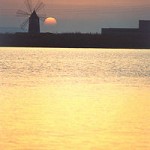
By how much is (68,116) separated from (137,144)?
5784mm

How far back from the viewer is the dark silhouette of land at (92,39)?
167m

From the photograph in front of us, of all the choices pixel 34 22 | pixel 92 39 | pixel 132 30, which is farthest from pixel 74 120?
pixel 92 39

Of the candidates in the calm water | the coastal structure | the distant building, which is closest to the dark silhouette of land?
the distant building

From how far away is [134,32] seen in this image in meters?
170

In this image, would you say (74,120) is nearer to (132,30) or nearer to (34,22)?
(34,22)

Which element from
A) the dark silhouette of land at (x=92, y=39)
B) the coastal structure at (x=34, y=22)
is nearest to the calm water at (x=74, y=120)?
the coastal structure at (x=34, y=22)

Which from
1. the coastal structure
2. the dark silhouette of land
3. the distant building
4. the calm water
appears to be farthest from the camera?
the distant building

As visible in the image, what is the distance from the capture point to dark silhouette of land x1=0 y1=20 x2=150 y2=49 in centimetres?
16738

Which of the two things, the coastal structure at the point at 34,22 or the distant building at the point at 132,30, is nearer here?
the coastal structure at the point at 34,22

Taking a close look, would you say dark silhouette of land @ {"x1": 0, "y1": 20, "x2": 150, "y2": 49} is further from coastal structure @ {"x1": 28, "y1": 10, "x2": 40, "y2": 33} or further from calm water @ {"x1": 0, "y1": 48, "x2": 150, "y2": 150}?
calm water @ {"x1": 0, "y1": 48, "x2": 150, "y2": 150}

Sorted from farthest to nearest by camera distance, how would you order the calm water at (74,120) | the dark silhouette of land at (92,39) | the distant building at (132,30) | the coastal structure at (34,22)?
the distant building at (132,30)
the dark silhouette of land at (92,39)
the coastal structure at (34,22)
the calm water at (74,120)

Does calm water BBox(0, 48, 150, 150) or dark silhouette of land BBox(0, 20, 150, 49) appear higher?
dark silhouette of land BBox(0, 20, 150, 49)

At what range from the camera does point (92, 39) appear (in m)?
176

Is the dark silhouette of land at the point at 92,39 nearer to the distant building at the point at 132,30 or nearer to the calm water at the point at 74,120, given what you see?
the distant building at the point at 132,30
